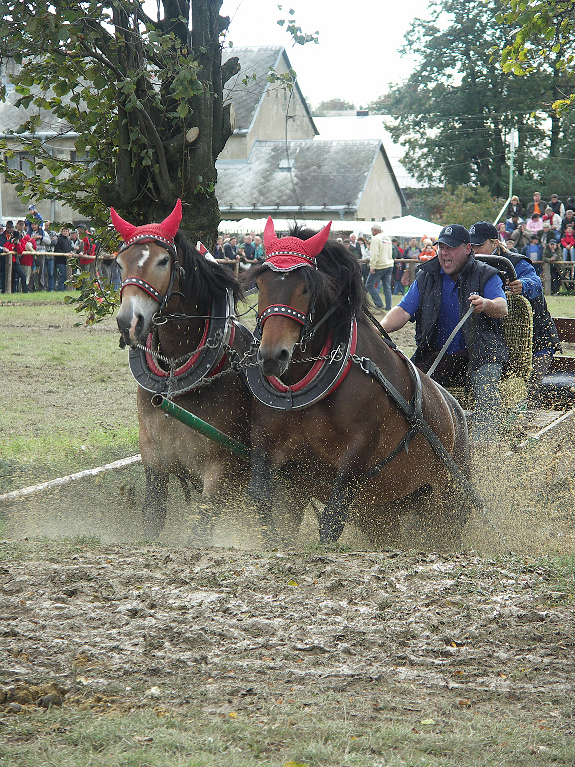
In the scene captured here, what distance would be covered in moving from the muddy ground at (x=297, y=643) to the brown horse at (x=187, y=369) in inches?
9.9

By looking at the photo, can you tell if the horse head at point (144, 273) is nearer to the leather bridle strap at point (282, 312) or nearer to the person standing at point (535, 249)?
the leather bridle strap at point (282, 312)

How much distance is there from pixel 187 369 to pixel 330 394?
2.53ft

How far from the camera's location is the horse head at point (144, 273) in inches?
172

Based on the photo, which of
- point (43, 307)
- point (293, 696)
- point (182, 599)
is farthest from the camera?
point (43, 307)

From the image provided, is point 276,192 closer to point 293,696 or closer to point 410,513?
point 410,513

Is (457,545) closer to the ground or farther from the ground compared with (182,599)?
closer to the ground

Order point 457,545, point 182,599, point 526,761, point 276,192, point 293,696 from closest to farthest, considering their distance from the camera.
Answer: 1. point 526,761
2. point 293,696
3. point 182,599
4. point 457,545
5. point 276,192

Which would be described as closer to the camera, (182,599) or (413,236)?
(182,599)

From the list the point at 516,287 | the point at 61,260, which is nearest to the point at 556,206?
the point at 61,260

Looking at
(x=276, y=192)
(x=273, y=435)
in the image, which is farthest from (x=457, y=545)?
(x=276, y=192)

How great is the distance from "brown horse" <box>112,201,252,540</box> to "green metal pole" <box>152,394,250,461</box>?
78 mm

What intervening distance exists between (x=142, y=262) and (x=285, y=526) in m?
1.62

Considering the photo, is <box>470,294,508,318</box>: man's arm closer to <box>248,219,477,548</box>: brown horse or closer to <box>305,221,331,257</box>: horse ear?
<box>248,219,477,548</box>: brown horse

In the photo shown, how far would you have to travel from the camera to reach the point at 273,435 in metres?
4.67
